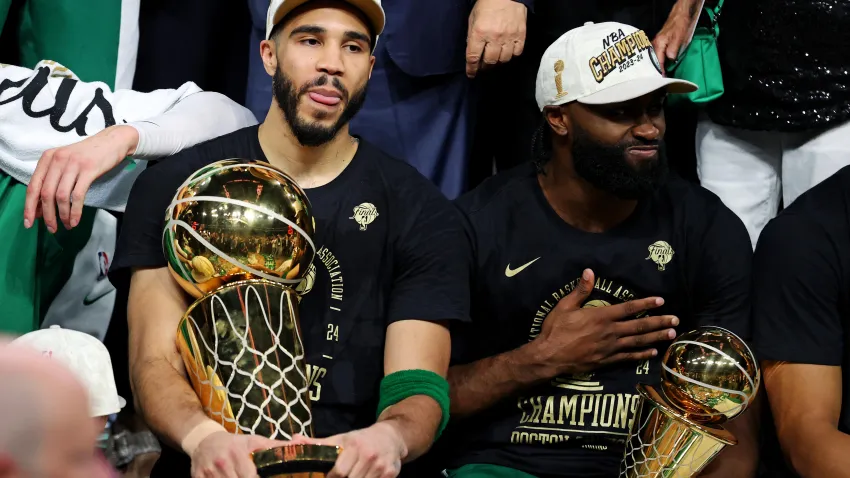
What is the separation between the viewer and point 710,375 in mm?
2133

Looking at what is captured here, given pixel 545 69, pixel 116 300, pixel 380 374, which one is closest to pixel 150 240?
pixel 380 374

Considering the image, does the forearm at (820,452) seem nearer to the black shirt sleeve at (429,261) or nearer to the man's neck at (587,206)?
the man's neck at (587,206)

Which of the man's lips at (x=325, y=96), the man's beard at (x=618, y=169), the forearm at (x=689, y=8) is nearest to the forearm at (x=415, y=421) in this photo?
the man's lips at (x=325, y=96)

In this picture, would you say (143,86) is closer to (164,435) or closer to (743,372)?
(164,435)

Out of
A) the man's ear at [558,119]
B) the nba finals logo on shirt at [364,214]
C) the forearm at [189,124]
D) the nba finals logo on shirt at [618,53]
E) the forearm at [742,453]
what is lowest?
the forearm at [742,453]

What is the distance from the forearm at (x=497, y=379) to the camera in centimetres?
255

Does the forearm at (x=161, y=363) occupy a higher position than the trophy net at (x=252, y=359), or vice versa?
the trophy net at (x=252, y=359)

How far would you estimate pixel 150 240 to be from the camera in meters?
2.35

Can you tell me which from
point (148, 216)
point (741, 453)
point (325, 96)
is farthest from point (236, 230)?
point (741, 453)

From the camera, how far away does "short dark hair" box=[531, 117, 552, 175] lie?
112 inches

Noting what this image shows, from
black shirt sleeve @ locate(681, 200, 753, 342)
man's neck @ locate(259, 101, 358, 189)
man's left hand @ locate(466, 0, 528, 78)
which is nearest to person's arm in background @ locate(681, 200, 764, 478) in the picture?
black shirt sleeve @ locate(681, 200, 753, 342)

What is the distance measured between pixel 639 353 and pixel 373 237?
709 mm

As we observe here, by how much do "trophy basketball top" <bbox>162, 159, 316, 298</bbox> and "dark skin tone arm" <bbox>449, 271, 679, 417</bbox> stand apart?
73 centimetres

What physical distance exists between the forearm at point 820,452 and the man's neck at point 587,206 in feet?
2.21
